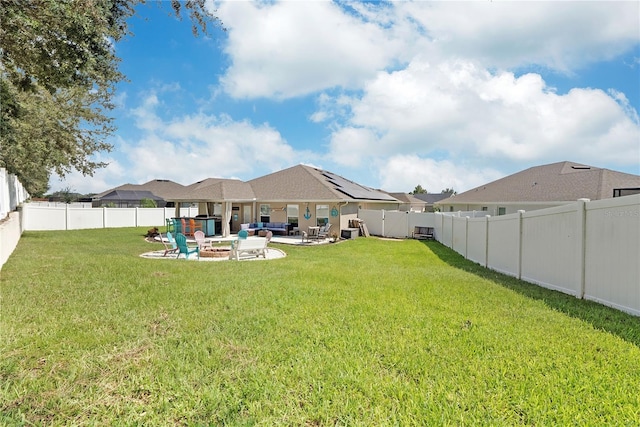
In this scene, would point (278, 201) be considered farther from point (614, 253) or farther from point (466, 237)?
point (614, 253)

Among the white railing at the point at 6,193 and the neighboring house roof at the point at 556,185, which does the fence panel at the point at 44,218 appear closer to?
the white railing at the point at 6,193

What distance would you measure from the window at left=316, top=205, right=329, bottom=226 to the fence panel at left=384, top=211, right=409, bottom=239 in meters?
4.65

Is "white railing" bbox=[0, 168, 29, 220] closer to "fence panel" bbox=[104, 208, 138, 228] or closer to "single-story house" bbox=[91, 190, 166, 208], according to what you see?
"fence panel" bbox=[104, 208, 138, 228]

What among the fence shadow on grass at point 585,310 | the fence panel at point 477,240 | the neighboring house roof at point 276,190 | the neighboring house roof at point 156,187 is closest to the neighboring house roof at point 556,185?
the neighboring house roof at point 276,190

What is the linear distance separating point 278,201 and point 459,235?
13.4 m

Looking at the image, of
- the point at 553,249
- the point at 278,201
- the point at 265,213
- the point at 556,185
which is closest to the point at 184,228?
the point at 265,213

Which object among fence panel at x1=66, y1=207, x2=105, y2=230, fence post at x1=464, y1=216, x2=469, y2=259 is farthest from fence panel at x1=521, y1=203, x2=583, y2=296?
fence panel at x1=66, y1=207, x2=105, y2=230

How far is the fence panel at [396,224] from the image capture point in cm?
2470

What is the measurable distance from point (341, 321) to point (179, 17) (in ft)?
25.4

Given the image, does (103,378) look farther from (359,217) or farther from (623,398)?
(359,217)

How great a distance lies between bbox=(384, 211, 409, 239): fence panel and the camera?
81.0ft

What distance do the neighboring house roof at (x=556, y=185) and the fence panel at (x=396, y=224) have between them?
25.8 ft

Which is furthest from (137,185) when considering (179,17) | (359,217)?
(179,17)

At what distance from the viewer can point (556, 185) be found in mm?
24688
